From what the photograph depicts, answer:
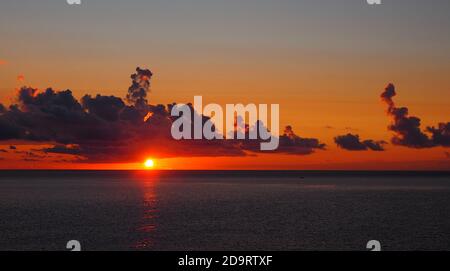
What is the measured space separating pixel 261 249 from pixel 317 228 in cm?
2344

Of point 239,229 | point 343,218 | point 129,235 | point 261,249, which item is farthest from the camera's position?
point 343,218

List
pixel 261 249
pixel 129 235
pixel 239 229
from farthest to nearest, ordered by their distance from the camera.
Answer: pixel 239 229
pixel 129 235
pixel 261 249

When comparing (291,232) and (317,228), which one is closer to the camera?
(291,232)

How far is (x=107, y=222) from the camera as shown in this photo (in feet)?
311

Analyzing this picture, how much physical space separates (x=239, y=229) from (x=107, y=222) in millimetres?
24047
